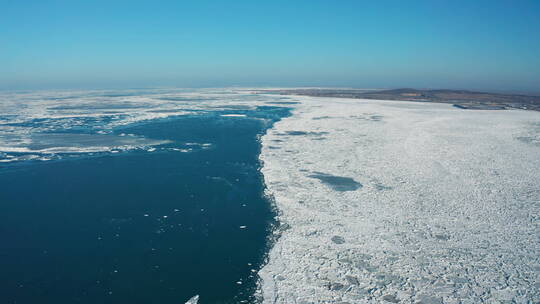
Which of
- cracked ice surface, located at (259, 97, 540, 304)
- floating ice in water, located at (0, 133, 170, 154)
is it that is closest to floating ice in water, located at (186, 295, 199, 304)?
cracked ice surface, located at (259, 97, 540, 304)

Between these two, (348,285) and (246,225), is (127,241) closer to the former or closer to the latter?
(246,225)

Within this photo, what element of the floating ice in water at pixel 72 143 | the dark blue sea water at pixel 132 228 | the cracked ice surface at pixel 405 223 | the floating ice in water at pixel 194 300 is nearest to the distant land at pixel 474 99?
the cracked ice surface at pixel 405 223

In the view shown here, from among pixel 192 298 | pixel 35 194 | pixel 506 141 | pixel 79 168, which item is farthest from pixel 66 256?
pixel 506 141

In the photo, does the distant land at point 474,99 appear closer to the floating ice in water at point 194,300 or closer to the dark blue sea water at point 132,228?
the dark blue sea water at point 132,228

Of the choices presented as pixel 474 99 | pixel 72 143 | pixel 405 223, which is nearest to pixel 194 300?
pixel 405 223

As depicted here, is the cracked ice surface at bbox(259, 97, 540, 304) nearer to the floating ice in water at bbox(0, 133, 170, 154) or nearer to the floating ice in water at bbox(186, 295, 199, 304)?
the floating ice in water at bbox(186, 295, 199, 304)

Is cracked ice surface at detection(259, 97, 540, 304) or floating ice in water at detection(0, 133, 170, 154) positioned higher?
floating ice in water at detection(0, 133, 170, 154)
